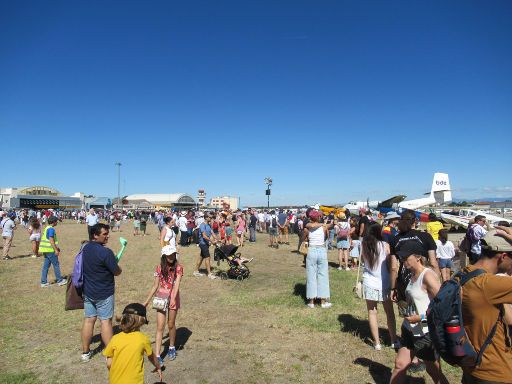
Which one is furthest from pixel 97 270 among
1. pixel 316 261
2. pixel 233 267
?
pixel 233 267

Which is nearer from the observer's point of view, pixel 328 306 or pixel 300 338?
pixel 300 338

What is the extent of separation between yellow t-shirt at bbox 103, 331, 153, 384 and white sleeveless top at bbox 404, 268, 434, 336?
2.55 m

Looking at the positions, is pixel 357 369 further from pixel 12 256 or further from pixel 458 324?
pixel 12 256

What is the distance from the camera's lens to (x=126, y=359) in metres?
2.97

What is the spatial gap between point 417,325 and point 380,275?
5.07 feet

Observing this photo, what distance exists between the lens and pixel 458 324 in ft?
6.91

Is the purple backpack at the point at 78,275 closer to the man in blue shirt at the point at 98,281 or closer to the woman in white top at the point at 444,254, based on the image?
the man in blue shirt at the point at 98,281

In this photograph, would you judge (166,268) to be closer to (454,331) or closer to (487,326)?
(454,331)

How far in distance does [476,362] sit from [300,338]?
355 cm

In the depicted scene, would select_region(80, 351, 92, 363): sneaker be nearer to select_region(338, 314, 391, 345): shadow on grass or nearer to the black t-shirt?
the black t-shirt

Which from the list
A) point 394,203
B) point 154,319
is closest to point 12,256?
point 154,319

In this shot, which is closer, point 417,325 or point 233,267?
point 417,325

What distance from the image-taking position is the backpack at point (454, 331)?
2115mm

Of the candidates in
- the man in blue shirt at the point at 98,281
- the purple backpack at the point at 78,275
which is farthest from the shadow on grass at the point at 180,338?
the purple backpack at the point at 78,275
